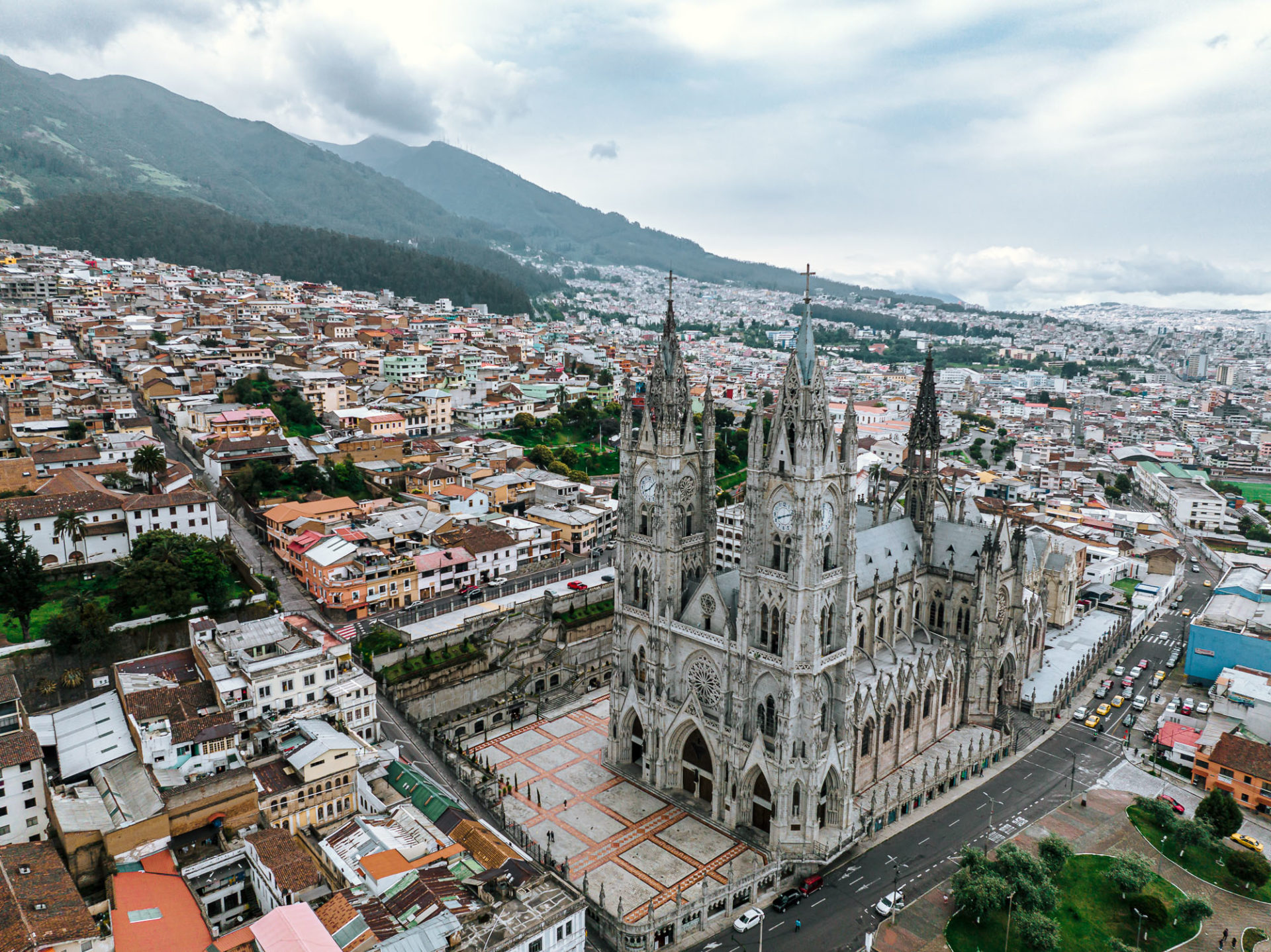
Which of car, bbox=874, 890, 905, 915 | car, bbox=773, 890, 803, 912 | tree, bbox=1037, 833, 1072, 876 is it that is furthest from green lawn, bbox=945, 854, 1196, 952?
car, bbox=773, 890, 803, 912

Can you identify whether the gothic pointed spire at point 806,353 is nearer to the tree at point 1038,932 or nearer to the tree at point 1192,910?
the tree at point 1038,932

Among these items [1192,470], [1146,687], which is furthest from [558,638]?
[1192,470]

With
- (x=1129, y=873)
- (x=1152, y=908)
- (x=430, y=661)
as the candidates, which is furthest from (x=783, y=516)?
(x=430, y=661)

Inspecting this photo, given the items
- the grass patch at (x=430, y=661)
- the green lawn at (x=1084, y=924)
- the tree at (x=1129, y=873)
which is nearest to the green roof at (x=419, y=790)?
the grass patch at (x=430, y=661)

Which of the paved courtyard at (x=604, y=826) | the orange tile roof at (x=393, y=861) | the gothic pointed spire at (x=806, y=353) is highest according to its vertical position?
the gothic pointed spire at (x=806, y=353)

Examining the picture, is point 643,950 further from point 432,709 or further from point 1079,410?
point 1079,410

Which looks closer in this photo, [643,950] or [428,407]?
[643,950]

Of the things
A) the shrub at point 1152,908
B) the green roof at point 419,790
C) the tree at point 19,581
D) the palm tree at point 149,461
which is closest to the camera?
the shrub at point 1152,908
